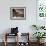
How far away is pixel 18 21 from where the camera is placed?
296 inches

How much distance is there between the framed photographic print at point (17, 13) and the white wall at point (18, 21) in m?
0.14

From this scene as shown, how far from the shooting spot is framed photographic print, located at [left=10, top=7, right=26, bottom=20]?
24.5 feet

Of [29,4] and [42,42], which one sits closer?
[42,42]

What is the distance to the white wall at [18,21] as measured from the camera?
745 centimetres

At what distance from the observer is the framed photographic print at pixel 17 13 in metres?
7.46

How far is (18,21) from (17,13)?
1.25 feet

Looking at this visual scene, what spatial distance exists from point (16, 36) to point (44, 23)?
146 cm

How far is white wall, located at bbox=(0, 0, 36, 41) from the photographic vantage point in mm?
7453

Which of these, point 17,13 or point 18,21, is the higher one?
point 17,13

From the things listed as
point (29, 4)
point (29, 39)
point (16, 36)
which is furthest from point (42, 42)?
point (29, 4)

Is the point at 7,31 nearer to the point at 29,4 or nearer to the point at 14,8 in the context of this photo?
the point at 14,8

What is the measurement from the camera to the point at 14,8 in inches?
293

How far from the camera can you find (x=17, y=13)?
295 inches

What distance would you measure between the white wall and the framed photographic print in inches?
5.6
